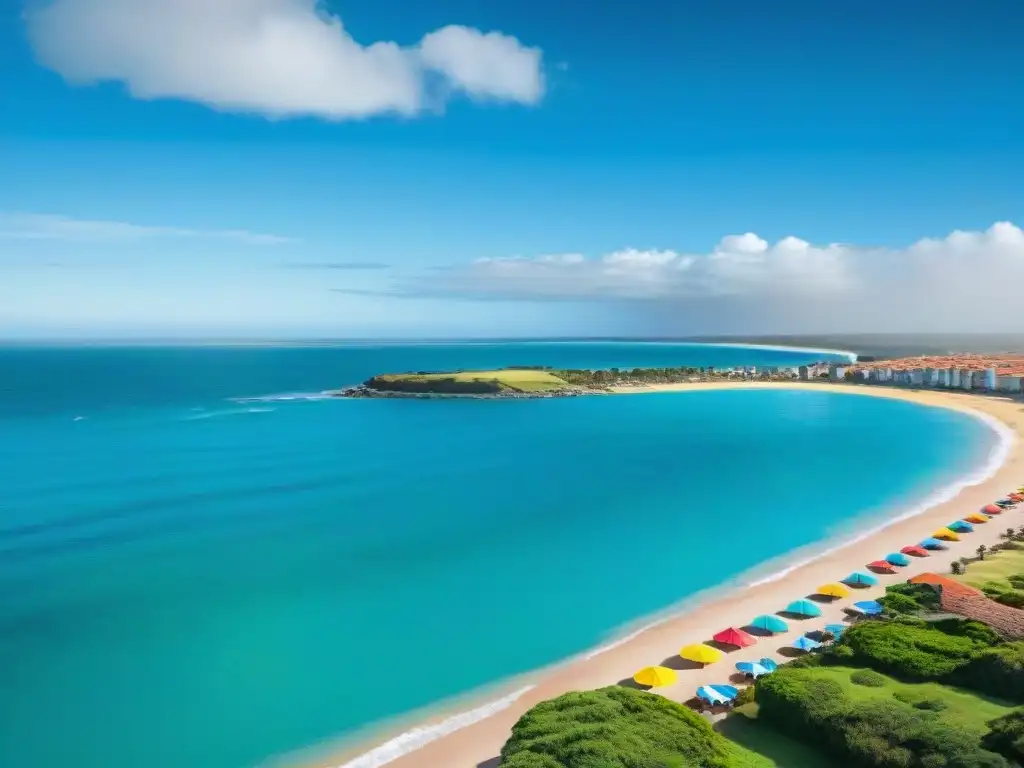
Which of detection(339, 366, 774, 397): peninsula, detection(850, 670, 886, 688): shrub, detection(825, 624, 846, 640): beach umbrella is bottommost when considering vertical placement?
detection(825, 624, 846, 640): beach umbrella

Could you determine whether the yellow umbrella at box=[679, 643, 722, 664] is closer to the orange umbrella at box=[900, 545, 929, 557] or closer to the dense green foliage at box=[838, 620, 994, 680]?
the dense green foliage at box=[838, 620, 994, 680]

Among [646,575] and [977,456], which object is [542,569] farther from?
[977,456]

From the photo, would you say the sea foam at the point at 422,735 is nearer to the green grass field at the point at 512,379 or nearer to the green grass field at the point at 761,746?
the green grass field at the point at 761,746

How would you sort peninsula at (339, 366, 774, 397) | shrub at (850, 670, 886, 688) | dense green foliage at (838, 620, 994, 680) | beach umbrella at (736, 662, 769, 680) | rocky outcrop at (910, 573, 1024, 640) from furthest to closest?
1. peninsula at (339, 366, 774, 397)
2. beach umbrella at (736, 662, 769, 680)
3. rocky outcrop at (910, 573, 1024, 640)
4. dense green foliage at (838, 620, 994, 680)
5. shrub at (850, 670, 886, 688)

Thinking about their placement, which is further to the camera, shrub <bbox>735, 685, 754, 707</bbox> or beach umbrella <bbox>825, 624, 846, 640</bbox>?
beach umbrella <bbox>825, 624, 846, 640</bbox>

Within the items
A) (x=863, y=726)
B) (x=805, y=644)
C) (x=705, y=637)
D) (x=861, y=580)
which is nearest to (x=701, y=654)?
(x=705, y=637)

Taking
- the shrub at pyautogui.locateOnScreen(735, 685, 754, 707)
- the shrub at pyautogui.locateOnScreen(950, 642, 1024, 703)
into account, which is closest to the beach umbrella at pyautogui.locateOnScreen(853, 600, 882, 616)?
the shrub at pyautogui.locateOnScreen(950, 642, 1024, 703)
